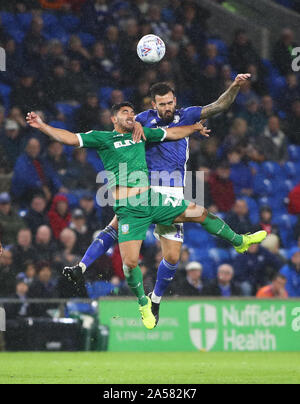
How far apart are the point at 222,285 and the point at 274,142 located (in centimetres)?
441

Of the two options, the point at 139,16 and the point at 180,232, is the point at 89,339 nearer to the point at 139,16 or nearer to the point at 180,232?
the point at 180,232

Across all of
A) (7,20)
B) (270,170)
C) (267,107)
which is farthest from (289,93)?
(7,20)

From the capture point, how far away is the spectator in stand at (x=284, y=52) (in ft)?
64.7

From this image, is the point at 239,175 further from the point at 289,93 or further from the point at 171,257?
the point at 171,257

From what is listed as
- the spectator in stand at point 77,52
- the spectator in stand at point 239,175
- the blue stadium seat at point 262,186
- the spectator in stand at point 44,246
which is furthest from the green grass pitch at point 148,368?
the spectator in stand at point 77,52

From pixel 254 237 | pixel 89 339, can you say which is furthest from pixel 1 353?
pixel 254 237

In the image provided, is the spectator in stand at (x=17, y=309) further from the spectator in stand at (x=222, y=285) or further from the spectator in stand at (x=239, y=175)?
the spectator in stand at (x=239, y=175)

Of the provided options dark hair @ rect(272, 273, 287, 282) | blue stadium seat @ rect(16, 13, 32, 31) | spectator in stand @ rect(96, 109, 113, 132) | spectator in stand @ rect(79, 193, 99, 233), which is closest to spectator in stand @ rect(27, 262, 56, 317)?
spectator in stand @ rect(79, 193, 99, 233)

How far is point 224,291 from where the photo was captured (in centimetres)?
1466

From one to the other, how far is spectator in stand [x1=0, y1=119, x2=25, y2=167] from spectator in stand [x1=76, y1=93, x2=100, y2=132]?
1.10 m

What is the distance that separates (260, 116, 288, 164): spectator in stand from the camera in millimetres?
18016

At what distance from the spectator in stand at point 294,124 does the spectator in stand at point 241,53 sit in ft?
4.09

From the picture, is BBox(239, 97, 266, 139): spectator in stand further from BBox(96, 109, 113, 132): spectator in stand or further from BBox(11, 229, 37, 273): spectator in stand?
BBox(11, 229, 37, 273): spectator in stand

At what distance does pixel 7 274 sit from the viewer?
13.8 m
